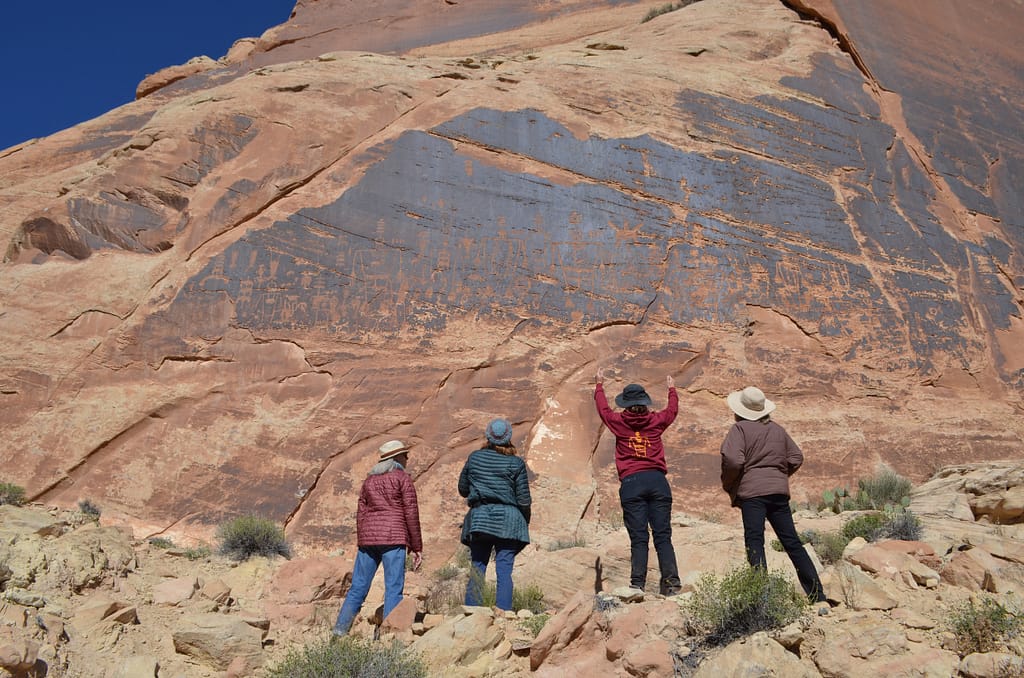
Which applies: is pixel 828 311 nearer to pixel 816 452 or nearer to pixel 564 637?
pixel 816 452

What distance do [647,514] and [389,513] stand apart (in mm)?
1864

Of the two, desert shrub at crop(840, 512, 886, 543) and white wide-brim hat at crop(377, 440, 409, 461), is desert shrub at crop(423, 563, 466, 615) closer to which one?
white wide-brim hat at crop(377, 440, 409, 461)

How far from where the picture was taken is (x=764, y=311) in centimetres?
1070

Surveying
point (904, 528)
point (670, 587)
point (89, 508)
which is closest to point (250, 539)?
point (89, 508)

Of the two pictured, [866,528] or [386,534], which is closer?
[386,534]

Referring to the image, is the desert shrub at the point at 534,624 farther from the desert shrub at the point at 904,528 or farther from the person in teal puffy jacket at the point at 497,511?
the desert shrub at the point at 904,528

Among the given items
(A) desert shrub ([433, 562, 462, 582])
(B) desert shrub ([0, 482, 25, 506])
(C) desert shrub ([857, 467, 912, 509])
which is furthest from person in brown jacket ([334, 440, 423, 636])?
(C) desert shrub ([857, 467, 912, 509])

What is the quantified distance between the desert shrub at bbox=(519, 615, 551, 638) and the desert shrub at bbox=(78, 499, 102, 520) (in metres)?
5.09

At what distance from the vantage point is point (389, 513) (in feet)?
19.1

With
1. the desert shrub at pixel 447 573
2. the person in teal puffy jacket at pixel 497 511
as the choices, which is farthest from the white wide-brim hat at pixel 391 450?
the desert shrub at pixel 447 573

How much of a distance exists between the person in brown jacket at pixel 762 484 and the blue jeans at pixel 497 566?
1632mm

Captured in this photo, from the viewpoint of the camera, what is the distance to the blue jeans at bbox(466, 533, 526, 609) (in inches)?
224

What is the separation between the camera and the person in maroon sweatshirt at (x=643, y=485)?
5367mm

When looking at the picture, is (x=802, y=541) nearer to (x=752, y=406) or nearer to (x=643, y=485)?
(x=752, y=406)
